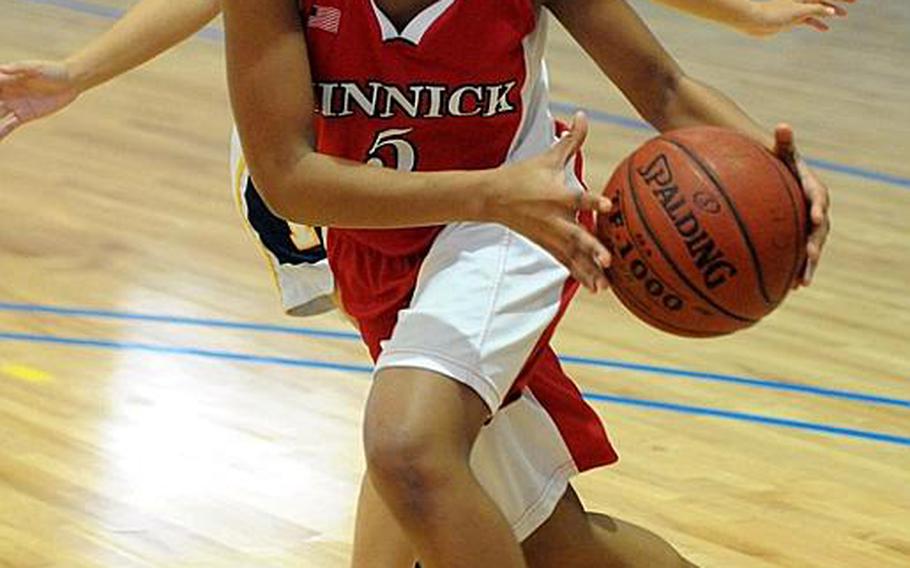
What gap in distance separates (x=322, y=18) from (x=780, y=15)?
2.73ft

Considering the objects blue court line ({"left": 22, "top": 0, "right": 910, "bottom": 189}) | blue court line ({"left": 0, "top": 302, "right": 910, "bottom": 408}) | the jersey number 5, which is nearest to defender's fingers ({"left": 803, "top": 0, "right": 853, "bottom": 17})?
the jersey number 5

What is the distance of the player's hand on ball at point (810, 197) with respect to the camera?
8.30 feet

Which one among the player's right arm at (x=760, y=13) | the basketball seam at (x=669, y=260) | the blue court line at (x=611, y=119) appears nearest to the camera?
the basketball seam at (x=669, y=260)

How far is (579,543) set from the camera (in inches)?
118

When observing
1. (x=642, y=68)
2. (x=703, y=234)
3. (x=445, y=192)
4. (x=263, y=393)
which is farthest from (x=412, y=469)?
(x=263, y=393)

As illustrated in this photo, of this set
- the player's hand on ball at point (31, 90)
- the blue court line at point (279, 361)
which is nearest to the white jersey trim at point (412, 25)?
the player's hand on ball at point (31, 90)

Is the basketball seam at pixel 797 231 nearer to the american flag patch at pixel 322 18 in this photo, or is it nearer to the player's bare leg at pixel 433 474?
the player's bare leg at pixel 433 474

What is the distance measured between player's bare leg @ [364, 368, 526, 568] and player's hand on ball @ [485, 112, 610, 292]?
31 cm

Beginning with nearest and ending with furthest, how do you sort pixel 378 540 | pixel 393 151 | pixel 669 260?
pixel 669 260 → pixel 393 151 → pixel 378 540

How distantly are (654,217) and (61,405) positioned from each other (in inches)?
81.7

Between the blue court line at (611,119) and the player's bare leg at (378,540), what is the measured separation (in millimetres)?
2820

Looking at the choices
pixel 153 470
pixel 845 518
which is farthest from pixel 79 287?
pixel 845 518

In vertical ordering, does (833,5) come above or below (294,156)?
below

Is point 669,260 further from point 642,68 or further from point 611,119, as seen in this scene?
point 611,119
